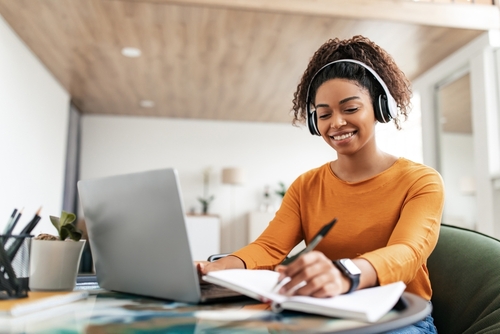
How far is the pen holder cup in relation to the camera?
2.52 ft

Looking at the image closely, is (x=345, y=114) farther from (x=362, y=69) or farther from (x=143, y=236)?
(x=143, y=236)

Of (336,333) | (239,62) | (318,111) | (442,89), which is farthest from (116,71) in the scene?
(336,333)

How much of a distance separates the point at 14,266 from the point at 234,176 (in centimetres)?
617

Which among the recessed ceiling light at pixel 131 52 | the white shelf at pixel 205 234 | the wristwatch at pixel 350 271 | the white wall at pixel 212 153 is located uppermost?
the recessed ceiling light at pixel 131 52

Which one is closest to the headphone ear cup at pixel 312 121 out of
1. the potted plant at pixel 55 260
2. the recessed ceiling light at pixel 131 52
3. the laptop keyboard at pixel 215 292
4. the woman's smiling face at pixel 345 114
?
the woman's smiling face at pixel 345 114

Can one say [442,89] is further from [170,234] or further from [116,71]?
[170,234]

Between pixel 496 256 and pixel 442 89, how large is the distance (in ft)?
13.3

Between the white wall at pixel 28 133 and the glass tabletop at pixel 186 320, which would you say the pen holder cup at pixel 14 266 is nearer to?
the glass tabletop at pixel 186 320

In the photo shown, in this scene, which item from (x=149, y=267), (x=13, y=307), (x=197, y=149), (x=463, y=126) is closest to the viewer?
(x=13, y=307)

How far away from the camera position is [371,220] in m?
1.12

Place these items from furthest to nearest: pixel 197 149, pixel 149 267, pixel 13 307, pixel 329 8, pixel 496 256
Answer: pixel 197 149 < pixel 329 8 < pixel 496 256 < pixel 149 267 < pixel 13 307

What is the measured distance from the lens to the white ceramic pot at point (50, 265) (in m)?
0.86

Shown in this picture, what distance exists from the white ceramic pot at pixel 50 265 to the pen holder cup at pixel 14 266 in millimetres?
43

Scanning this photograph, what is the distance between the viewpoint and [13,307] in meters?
0.67
